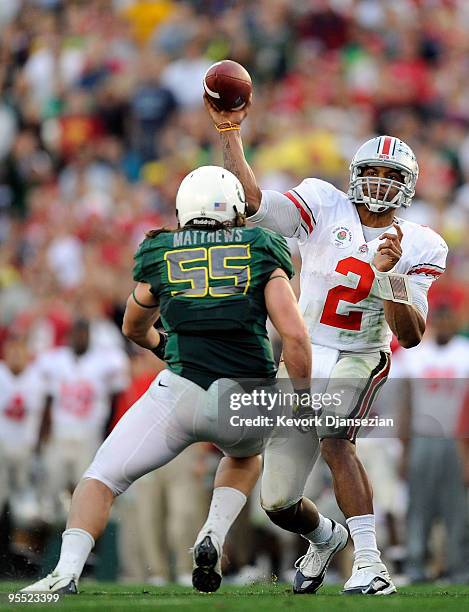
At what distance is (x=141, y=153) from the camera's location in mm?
14656

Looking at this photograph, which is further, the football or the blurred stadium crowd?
the blurred stadium crowd

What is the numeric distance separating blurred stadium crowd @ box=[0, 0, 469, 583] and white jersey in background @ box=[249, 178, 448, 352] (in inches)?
135

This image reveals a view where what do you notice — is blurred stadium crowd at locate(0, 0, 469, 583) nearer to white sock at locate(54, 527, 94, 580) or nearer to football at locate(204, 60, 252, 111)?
football at locate(204, 60, 252, 111)

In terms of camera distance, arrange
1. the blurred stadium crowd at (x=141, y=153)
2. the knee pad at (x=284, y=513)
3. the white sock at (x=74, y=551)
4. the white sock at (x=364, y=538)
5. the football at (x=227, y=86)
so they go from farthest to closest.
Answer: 1. the blurred stadium crowd at (x=141, y=153)
2. the football at (x=227, y=86)
3. the knee pad at (x=284, y=513)
4. the white sock at (x=364, y=538)
5. the white sock at (x=74, y=551)

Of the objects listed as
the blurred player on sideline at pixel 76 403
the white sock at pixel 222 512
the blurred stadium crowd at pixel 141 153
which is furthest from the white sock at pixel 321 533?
the blurred player on sideline at pixel 76 403

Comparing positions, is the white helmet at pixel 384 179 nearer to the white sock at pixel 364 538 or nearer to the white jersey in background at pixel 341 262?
the white jersey in background at pixel 341 262

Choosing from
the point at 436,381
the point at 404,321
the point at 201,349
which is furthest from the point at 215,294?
the point at 436,381

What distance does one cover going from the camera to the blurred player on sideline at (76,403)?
34.2ft

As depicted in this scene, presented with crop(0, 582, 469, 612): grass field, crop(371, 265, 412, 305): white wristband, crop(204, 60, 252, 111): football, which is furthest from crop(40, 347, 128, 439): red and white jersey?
crop(371, 265, 412, 305): white wristband

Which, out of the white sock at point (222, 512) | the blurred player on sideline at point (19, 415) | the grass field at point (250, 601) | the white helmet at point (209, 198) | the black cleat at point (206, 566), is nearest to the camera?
the grass field at point (250, 601)

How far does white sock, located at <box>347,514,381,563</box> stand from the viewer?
6.31 metres

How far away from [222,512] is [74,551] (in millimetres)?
658

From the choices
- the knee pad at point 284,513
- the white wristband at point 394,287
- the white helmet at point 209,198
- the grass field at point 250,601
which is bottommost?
the grass field at point 250,601

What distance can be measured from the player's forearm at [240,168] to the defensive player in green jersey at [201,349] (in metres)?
0.86
